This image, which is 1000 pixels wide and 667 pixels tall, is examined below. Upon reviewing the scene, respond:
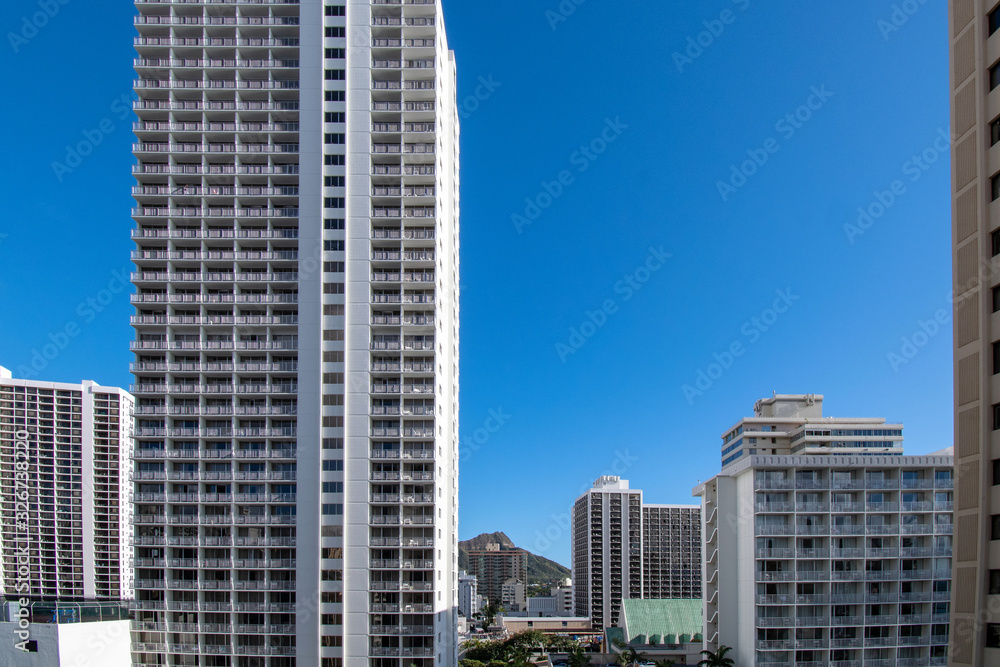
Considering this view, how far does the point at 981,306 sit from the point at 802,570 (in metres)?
53.7

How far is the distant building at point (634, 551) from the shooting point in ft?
627

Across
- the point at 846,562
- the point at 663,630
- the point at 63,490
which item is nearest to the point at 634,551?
the point at 663,630

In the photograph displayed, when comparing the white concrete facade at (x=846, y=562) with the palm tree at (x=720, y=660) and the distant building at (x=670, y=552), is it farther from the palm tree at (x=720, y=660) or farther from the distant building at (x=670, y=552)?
the distant building at (x=670, y=552)

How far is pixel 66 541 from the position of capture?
12462cm

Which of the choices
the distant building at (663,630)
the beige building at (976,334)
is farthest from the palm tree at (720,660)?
the beige building at (976,334)

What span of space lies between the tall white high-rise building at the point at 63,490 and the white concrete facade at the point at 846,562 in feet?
341

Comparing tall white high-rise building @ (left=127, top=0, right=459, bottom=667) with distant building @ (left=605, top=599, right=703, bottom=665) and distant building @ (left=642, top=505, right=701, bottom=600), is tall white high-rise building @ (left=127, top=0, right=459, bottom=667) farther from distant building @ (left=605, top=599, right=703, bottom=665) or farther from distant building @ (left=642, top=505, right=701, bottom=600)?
distant building @ (left=642, top=505, right=701, bottom=600)

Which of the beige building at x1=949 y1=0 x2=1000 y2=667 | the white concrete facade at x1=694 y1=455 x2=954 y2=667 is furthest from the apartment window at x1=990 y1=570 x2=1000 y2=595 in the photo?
the white concrete facade at x1=694 y1=455 x2=954 y2=667

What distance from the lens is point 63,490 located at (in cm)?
12488

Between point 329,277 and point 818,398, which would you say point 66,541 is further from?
point 818,398

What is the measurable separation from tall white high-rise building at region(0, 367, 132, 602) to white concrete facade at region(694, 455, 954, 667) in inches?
4091

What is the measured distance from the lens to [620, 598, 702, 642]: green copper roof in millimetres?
131625

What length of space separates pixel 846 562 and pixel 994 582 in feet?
173

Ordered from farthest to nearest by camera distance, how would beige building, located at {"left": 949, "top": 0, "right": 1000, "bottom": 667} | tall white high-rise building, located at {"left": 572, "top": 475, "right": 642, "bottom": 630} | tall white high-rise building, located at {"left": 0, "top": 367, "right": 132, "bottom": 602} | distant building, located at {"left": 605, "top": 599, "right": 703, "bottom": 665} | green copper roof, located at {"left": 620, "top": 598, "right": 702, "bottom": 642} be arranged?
tall white high-rise building, located at {"left": 572, "top": 475, "right": 642, "bottom": 630}
green copper roof, located at {"left": 620, "top": 598, "right": 702, "bottom": 642}
distant building, located at {"left": 605, "top": 599, "right": 703, "bottom": 665}
tall white high-rise building, located at {"left": 0, "top": 367, "right": 132, "bottom": 602}
beige building, located at {"left": 949, "top": 0, "right": 1000, "bottom": 667}
